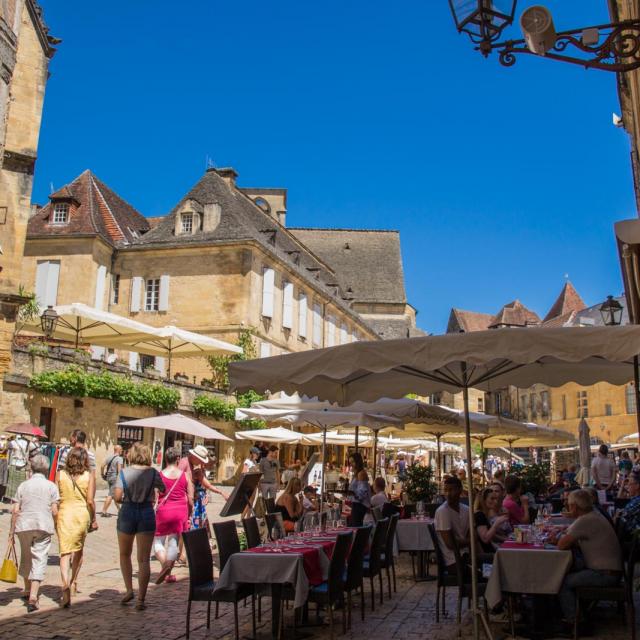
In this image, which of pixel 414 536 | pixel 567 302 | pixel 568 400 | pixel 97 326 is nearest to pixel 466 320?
pixel 567 302

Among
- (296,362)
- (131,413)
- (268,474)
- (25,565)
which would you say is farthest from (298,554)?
(131,413)

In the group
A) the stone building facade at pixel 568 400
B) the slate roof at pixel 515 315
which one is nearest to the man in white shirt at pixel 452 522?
the stone building facade at pixel 568 400

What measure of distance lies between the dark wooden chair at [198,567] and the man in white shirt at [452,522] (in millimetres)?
2148

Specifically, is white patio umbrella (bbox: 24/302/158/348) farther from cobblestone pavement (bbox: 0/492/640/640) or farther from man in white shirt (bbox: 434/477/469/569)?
man in white shirt (bbox: 434/477/469/569)

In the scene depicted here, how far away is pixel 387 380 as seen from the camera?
26.3 feet

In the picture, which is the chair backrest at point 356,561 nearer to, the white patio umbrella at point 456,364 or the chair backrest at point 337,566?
the chair backrest at point 337,566

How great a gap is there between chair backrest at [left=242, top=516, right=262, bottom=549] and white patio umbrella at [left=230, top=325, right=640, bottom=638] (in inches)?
56.5

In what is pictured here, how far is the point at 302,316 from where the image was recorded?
1478 inches

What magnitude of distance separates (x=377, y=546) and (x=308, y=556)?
1816 mm

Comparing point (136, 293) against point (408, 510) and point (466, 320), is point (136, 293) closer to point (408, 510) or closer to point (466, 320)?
point (408, 510)

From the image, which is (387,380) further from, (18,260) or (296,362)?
(18,260)

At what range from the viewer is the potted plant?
12898 millimetres

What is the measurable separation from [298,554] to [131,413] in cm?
1784

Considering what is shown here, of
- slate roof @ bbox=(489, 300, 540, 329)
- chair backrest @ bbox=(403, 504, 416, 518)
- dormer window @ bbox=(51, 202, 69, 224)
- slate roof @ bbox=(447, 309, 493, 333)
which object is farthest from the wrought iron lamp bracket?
slate roof @ bbox=(447, 309, 493, 333)
